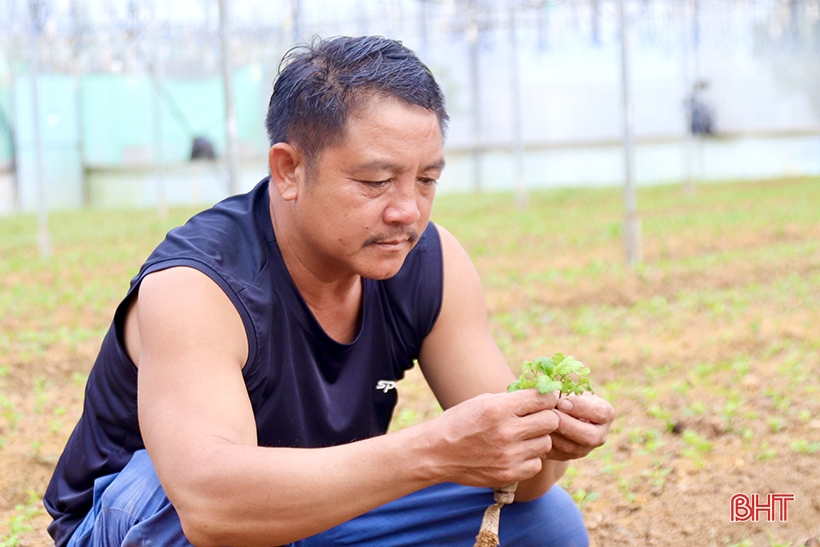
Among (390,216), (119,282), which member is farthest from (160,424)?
(119,282)

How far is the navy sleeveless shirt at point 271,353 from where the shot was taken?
1.84 metres

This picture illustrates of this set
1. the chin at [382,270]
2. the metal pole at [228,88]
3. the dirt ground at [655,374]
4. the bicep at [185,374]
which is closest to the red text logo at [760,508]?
the dirt ground at [655,374]

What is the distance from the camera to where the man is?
160 cm

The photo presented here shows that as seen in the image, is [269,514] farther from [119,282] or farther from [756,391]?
[119,282]

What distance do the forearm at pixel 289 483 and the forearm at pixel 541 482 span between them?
0.44 meters

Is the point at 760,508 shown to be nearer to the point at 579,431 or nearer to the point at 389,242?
the point at 579,431

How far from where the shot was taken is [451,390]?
216 cm

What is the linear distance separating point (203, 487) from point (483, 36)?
18.6 meters

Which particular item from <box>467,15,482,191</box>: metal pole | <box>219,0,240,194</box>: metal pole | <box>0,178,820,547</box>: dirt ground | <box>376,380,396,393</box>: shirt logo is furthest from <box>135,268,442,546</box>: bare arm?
<box>467,15,482,191</box>: metal pole

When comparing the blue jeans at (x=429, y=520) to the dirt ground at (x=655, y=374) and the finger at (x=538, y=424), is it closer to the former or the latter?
the finger at (x=538, y=424)

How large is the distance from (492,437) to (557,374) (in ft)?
0.71

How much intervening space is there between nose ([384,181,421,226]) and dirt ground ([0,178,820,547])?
1.37 metres

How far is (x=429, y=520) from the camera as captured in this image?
6.76 ft

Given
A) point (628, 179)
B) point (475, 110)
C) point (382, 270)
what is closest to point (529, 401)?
point (382, 270)
